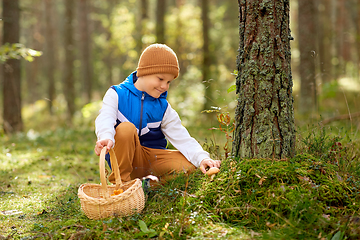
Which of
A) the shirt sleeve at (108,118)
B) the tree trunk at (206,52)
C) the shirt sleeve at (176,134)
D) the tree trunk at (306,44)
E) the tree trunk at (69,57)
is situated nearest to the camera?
the shirt sleeve at (108,118)

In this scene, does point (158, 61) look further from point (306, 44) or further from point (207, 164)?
point (306, 44)

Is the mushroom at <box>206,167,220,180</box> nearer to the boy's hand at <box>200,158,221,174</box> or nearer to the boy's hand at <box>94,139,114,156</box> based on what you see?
the boy's hand at <box>200,158,221,174</box>

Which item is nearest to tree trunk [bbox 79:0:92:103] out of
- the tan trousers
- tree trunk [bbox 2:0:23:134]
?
tree trunk [bbox 2:0:23:134]

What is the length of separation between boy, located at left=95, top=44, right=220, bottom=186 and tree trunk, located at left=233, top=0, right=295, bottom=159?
1.72 feet

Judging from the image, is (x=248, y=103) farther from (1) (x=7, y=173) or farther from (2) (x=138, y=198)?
(1) (x=7, y=173)

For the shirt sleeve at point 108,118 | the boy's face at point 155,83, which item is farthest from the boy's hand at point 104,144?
the boy's face at point 155,83

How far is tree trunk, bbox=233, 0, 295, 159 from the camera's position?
8.66ft

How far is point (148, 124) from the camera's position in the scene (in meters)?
3.09

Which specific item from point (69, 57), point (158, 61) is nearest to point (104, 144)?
point (158, 61)

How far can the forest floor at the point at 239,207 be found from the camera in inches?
82.4

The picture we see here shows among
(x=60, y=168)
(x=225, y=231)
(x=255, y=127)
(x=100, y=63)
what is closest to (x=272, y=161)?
(x=255, y=127)

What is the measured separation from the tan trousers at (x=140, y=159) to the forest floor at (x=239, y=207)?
24 cm

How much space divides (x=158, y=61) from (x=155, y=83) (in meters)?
0.21

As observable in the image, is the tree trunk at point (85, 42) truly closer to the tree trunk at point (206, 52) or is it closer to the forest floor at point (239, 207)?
the tree trunk at point (206, 52)
